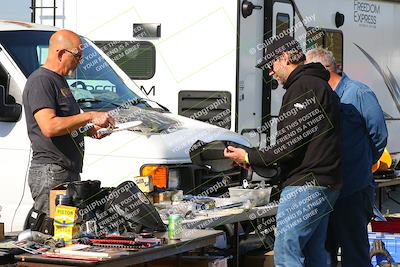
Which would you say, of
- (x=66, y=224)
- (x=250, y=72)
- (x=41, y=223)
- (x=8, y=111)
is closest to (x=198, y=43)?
(x=250, y=72)

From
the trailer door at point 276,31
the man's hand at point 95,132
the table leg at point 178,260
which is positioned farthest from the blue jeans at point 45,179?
the trailer door at point 276,31

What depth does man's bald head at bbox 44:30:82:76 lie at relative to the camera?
6375mm

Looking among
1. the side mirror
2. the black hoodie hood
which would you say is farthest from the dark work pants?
the side mirror

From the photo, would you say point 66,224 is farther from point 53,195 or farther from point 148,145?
point 148,145

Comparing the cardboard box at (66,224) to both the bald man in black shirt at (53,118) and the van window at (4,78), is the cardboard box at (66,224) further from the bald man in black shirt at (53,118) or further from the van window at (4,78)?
the van window at (4,78)

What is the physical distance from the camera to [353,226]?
707 centimetres

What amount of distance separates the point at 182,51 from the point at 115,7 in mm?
910

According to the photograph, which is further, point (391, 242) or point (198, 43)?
point (198, 43)

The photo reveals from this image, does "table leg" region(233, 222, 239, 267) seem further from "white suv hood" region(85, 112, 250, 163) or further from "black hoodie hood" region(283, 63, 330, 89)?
"black hoodie hood" region(283, 63, 330, 89)

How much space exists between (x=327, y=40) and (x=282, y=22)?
1334mm

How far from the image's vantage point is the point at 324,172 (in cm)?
639

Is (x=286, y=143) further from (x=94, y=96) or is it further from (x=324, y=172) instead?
(x=94, y=96)

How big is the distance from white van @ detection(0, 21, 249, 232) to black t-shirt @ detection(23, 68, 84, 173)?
0.80 meters

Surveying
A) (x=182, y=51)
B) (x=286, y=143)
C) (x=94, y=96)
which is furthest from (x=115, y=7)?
(x=286, y=143)
